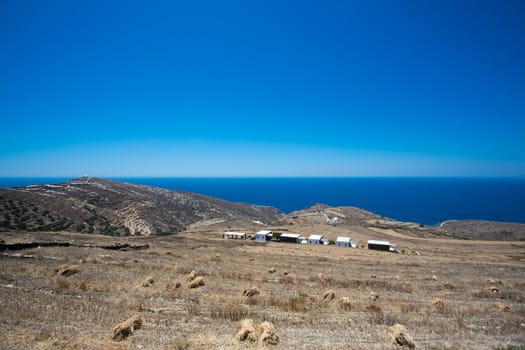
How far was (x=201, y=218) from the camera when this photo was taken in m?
116

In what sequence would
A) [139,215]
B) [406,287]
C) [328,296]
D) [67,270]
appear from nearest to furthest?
[328,296], [67,270], [406,287], [139,215]

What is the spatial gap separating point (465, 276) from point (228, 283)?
80.8 feet

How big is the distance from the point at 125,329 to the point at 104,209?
88.7m

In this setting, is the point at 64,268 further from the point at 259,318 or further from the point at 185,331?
the point at 259,318

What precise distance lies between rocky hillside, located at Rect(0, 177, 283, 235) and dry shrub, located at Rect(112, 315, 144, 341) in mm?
52800

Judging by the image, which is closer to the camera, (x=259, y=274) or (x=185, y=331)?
(x=185, y=331)

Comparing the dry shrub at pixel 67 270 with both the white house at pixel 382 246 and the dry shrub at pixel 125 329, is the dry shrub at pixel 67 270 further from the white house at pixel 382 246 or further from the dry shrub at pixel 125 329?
the white house at pixel 382 246

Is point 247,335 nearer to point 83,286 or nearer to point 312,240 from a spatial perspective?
point 83,286

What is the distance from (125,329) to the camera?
11617 mm

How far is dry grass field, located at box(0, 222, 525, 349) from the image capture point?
11664 mm

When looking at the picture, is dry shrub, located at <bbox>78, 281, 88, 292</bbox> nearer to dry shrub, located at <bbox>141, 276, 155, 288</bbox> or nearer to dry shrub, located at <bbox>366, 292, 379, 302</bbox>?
dry shrub, located at <bbox>141, 276, 155, 288</bbox>

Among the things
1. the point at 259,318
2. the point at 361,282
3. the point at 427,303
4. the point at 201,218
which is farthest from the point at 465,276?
the point at 201,218

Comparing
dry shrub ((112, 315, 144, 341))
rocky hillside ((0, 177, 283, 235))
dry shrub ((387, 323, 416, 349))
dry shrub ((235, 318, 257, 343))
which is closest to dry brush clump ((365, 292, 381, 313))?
dry shrub ((387, 323, 416, 349))

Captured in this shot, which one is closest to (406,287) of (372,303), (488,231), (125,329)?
(372,303)
